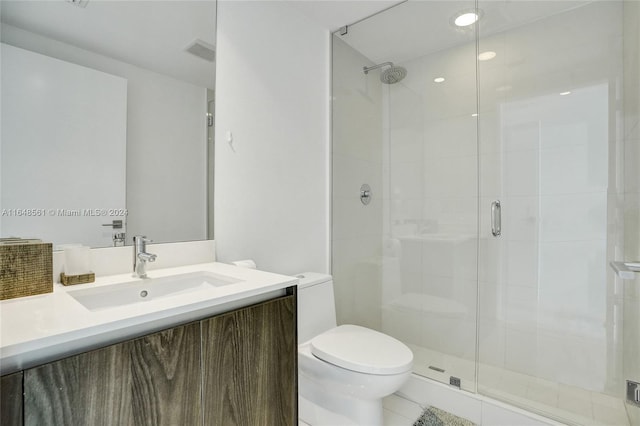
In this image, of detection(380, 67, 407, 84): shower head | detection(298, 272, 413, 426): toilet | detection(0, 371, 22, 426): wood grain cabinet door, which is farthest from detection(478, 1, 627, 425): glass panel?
detection(0, 371, 22, 426): wood grain cabinet door

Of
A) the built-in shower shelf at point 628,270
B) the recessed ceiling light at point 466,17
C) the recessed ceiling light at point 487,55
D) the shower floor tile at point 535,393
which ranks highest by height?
the recessed ceiling light at point 466,17

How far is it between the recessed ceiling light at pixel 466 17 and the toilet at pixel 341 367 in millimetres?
1673

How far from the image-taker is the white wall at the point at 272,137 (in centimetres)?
154

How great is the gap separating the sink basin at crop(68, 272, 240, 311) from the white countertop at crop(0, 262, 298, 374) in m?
0.03

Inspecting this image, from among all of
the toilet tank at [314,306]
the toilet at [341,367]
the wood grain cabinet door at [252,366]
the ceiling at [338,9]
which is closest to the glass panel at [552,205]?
the ceiling at [338,9]

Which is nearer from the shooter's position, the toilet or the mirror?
the mirror

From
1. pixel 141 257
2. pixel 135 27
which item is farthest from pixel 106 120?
pixel 141 257

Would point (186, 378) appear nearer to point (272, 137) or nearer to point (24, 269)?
point (24, 269)

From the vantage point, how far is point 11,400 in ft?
1.87

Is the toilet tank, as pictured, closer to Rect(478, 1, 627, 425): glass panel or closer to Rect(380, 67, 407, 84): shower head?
Rect(478, 1, 627, 425): glass panel

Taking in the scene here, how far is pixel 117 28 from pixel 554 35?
214 cm

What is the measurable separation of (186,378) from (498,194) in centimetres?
180

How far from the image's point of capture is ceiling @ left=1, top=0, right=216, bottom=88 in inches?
41.2

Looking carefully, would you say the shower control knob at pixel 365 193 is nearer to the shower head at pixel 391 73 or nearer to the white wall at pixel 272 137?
the white wall at pixel 272 137
